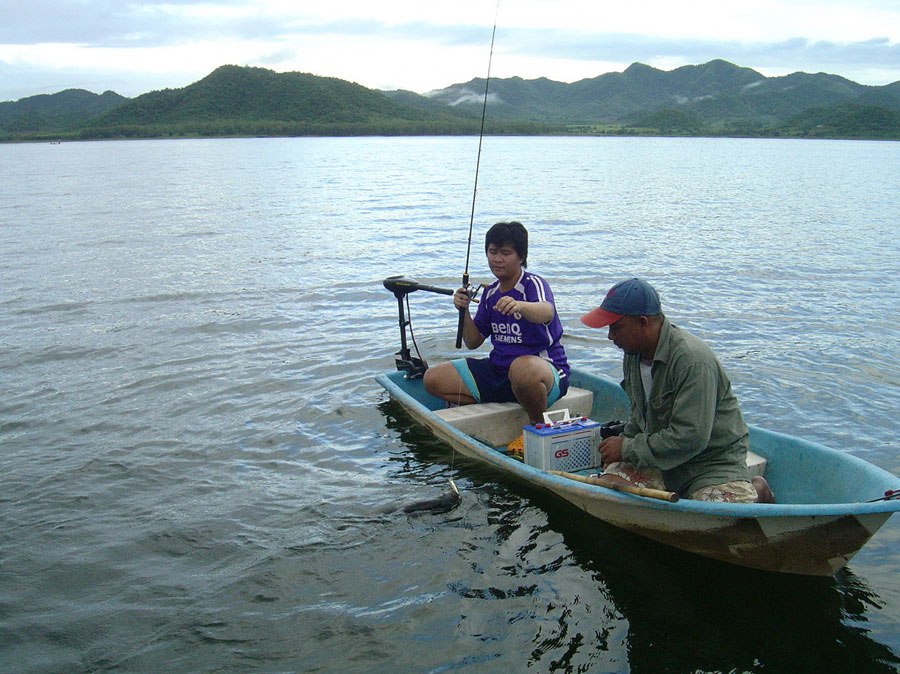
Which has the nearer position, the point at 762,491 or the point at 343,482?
the point at 762,491

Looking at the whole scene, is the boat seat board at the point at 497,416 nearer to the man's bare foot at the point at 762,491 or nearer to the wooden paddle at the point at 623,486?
the wooden paddle at the point at 623,486

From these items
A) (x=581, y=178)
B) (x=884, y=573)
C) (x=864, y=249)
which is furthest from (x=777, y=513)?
(x=581, y=178)

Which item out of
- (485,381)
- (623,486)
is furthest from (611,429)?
(485,381)

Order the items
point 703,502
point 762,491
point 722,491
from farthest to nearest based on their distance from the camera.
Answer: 1. point 762,491
2. point 722,491
3. point 703,502

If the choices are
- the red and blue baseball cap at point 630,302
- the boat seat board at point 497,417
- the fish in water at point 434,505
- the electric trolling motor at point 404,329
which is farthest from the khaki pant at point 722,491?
the electric trolling motor at point 404,329

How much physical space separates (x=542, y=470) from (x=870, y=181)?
143 ft

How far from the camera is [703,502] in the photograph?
15.0ft

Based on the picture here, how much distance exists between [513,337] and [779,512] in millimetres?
2876

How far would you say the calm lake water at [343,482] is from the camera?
4.55 m

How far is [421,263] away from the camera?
1728cm

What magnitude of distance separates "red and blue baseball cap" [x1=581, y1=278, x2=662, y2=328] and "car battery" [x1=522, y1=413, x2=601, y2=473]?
61.8 inches

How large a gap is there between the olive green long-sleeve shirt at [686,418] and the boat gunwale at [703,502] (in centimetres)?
23

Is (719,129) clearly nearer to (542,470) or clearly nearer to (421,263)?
(421,263)

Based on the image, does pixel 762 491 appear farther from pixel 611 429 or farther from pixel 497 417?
pixel 497 417
